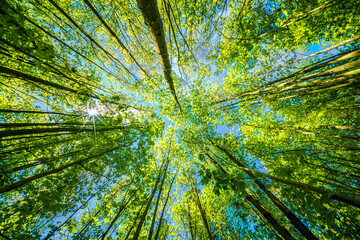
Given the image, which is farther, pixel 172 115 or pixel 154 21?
pixel 172 115

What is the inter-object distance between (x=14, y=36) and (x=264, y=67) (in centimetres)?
760

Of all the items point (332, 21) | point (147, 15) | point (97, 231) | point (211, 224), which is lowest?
point (211, 224)

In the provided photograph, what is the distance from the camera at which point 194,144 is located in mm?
7051

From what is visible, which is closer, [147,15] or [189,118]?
[147,15]

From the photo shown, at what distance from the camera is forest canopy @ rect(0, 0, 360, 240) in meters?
2.61

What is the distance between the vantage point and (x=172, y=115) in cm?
793

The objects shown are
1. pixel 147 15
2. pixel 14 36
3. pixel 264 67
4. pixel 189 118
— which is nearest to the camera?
pixel 14 36

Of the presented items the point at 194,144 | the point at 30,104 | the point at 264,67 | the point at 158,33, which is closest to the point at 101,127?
the point at 158,33

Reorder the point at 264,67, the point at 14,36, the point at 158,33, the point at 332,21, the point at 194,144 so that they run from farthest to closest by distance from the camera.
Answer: the point at 194,144 < the point at 264,67 < the point at 332,21 < the point at 158,33 < the point at 14,36

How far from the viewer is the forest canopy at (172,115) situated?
2605 millimetres

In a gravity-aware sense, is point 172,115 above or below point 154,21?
below

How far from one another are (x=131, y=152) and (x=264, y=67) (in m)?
6.92

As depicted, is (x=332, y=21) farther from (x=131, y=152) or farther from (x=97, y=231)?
(x=97, y=231)

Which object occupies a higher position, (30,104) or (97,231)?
(30,104)
